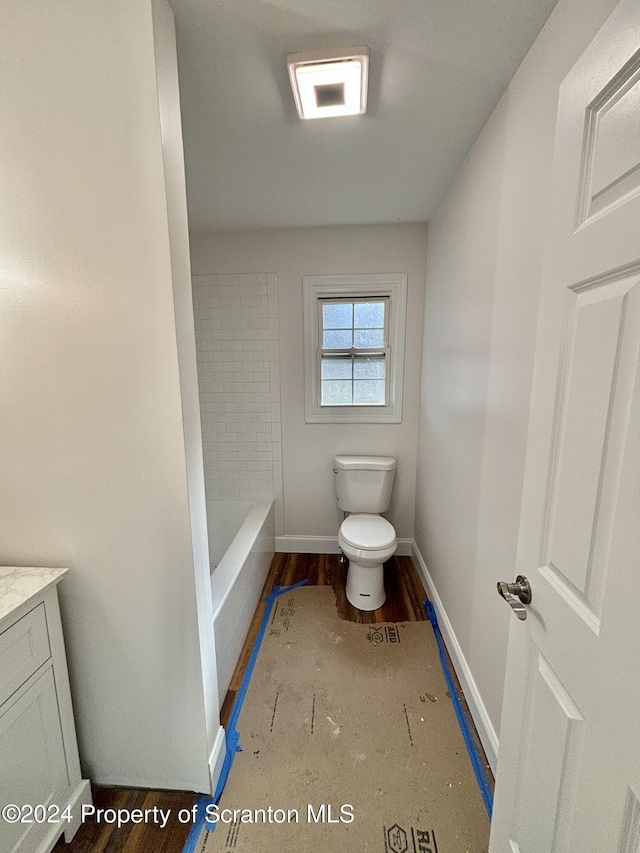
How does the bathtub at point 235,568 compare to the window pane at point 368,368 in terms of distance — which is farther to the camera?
the window pane at point 368,368

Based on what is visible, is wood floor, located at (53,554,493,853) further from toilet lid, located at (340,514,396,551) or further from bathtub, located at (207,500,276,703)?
toilet lid, located at (340,514,396,551)

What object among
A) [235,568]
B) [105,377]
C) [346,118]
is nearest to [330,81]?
[346,118]

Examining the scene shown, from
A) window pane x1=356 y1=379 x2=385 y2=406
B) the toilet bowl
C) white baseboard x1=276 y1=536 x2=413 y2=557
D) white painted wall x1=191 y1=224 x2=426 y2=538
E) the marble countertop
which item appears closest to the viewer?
the marble countertop

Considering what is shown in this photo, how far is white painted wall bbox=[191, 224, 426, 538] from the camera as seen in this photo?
90.7 inches

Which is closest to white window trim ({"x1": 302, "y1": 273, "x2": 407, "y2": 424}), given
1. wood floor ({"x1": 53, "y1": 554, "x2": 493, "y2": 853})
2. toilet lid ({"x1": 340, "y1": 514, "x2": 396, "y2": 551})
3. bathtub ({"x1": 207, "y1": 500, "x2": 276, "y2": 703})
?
toilet lid ({"x1": 340, "y1": 514, "x2": 396, "y2": 551})

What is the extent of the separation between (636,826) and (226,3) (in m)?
1.82

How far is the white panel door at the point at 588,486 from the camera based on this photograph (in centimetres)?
52

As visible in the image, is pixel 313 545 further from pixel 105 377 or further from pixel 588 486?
pixel 588 486

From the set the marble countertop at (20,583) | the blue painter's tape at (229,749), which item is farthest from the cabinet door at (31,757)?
the blue painter's tape at (229,749)

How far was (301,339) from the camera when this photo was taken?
7.97ft

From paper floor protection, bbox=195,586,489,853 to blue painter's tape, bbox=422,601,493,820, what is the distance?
2 centimetres

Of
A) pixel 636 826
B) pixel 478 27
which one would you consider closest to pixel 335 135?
pixel 478 27

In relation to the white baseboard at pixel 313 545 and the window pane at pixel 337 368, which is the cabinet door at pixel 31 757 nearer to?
the white baseboard at pixel 313 545

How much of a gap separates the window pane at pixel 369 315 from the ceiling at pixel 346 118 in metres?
0.62
